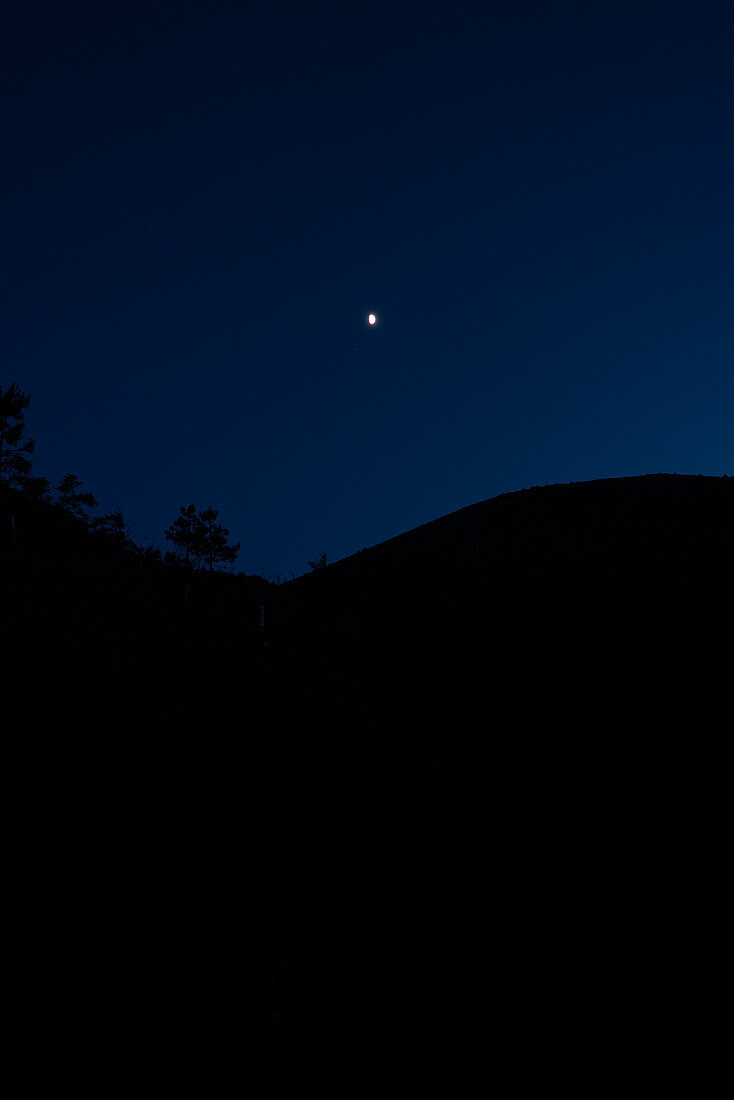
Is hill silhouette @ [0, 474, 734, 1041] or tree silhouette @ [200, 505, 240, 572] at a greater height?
tree silhouette @ [200, 505, 240, 572]

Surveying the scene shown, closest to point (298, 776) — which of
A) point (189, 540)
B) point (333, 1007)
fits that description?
point (333, 1007)

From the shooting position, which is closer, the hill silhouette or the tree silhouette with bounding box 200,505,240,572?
the hill silhouette

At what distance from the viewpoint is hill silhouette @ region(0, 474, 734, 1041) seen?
371 cm

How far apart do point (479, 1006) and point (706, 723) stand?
5.71m

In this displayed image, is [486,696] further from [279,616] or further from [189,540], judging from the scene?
[189,540]

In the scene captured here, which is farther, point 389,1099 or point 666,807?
point 666,807

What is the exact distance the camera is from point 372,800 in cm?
604

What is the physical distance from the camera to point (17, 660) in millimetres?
7891

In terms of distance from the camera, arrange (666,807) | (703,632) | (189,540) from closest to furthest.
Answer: (666,807), (703,632), (189,540)

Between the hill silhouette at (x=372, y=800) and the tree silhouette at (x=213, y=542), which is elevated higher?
the tree silhouette at (x=213, y=542)

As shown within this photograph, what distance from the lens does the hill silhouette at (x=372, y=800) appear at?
3.71m

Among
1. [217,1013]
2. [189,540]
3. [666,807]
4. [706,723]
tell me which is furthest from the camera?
[189,540]

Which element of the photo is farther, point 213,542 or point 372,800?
point 213,542

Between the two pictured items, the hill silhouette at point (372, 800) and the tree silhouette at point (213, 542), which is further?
the tree silhouette at point (213, 542)
